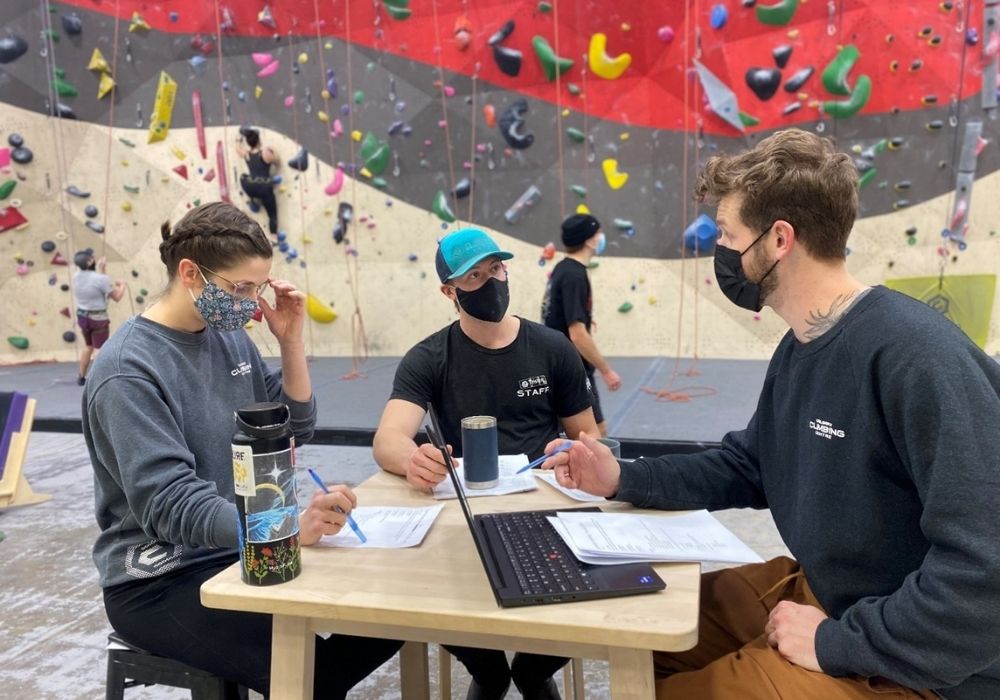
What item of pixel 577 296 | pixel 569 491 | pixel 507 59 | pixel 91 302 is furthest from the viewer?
pixel 91 302

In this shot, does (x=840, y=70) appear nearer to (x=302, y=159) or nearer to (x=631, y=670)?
(x=302, y=159)

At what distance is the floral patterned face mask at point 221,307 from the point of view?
1.55m

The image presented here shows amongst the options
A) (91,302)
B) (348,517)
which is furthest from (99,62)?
(348,517)

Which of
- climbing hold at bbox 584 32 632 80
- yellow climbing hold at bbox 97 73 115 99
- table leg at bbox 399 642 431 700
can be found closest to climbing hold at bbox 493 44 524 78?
climbing hold at bbox 584 32 632 80

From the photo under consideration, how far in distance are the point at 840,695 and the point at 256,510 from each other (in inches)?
33.4

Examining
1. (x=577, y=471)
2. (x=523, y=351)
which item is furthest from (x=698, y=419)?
(x=577, y=471)

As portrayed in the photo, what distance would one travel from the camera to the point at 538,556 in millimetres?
1125

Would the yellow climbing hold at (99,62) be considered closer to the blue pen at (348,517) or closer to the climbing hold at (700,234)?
the climbing hold at (700,234)

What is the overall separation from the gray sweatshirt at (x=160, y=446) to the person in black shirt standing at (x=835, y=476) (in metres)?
0.71

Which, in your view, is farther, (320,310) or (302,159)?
(320,310)

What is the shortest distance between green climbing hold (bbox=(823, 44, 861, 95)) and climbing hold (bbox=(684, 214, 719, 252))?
1250mm

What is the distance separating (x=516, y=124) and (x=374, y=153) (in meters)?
1.29

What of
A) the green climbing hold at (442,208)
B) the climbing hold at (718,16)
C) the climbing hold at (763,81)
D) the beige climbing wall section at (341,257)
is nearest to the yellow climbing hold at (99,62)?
the beige climbing wall section at (341,257)

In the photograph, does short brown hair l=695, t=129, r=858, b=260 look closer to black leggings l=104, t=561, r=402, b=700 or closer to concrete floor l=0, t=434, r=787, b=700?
black leggings l=104, t=561, r=402, b=700
